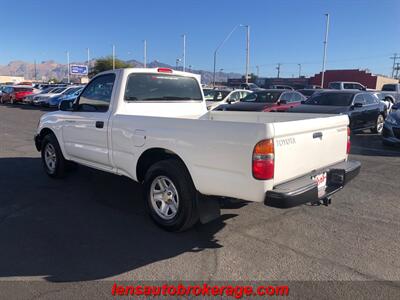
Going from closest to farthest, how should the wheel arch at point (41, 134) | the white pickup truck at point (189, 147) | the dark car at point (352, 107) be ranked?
the white pickup truck at point (189, 147), the wheel arch at point (41, 134), the dark car at point (352, 107)

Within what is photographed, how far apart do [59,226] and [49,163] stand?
2509 mm

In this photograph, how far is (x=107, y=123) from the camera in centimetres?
488

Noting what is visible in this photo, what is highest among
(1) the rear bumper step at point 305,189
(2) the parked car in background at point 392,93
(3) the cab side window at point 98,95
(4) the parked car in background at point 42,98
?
(2) the parked car in background at point 392,93

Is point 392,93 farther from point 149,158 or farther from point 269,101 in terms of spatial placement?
point 149,158

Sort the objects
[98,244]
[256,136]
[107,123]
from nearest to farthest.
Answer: [256,136]
[98,244]
[107,123]

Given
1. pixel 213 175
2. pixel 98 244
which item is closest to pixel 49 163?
pixel 98 244

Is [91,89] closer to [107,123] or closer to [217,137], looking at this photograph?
[107,123]

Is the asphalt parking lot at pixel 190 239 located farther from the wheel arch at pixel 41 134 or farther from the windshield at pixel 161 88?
the windshield at pixel 161 88

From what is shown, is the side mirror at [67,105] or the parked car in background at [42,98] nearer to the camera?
the side mirror at [67,105]

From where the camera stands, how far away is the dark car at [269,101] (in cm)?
1359

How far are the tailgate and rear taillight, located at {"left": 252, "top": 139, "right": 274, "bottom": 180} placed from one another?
8cm

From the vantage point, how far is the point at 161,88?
548 cm

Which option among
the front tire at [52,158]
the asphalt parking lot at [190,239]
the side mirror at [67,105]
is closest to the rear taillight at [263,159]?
the asphalt parking lot at [190,239]

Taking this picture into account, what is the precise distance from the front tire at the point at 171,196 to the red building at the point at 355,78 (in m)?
60.9
